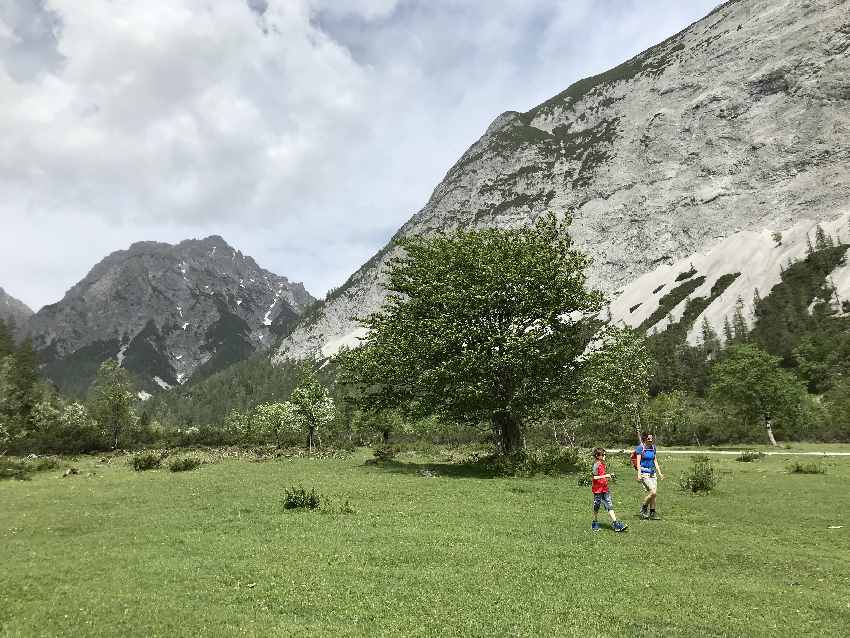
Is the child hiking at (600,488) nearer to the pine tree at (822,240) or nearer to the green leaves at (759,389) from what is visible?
the green leaves at (759,389)

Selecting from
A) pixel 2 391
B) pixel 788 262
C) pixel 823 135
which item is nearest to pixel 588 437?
pixel 2 391

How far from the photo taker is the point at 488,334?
106ft

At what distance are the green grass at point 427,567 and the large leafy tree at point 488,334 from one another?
34.2ft

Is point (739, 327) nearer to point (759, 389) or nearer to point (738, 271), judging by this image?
point (738, 271)

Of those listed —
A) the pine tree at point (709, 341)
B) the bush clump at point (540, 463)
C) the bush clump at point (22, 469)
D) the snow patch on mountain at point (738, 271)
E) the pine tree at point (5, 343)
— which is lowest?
the bush clump at point (22, 469)

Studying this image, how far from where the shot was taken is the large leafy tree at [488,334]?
32281 mm

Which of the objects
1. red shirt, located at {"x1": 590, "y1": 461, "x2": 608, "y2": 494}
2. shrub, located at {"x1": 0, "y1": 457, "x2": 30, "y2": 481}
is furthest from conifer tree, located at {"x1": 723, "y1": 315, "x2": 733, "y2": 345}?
shrub, located at {"x1": 0, "y1": 457, "x2": 30, "y2": 481}

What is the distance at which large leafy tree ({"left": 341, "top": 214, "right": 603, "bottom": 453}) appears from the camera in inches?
1271

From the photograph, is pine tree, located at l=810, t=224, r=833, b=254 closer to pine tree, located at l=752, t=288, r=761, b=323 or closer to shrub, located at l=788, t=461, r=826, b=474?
pine tree, located at l=752, t=288, r=761, b=323

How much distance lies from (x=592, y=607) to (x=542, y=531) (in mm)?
6281

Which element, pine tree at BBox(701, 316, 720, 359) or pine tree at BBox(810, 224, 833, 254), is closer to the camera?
pine tree at BBox(701, 316, 720, 359)

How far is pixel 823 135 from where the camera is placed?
181000 mm

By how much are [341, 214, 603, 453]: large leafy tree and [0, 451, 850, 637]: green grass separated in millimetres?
10436

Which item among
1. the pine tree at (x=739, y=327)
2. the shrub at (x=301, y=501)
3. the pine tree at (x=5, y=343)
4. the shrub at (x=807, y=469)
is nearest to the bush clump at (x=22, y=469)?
the shrub at (x=301, y=501)
